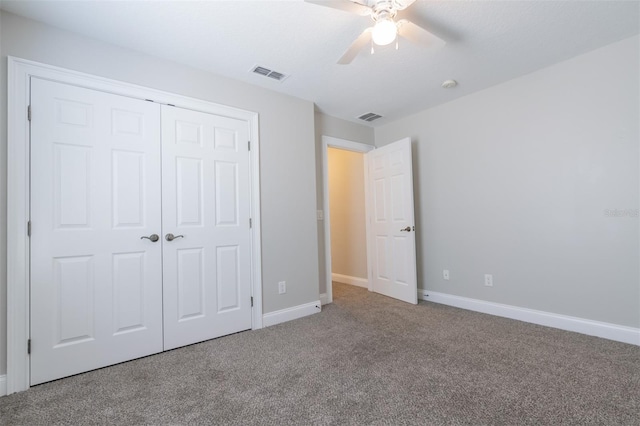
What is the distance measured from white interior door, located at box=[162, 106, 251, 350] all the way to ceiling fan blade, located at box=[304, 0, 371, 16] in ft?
4.99

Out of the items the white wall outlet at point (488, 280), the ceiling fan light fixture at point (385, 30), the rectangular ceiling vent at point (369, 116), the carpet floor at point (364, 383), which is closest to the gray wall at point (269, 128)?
the carpet floor at point (364, 383)

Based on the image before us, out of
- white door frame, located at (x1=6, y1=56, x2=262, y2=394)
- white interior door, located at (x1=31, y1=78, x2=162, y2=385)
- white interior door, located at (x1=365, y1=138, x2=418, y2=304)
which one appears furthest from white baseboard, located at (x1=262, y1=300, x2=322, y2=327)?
white door frame, located at (x1=6, y1=56, x2=262, y2=394)

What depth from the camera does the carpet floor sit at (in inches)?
59.2

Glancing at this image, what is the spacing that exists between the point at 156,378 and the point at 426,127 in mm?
3793

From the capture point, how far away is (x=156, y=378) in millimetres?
1928

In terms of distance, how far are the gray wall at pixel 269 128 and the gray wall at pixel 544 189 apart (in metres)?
1.63

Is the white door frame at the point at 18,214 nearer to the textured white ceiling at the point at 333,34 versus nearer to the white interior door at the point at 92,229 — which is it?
the white interior door at the point at 92,229

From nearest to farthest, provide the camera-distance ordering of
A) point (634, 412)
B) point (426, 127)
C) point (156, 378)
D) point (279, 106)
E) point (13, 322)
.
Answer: point (634, 412) < point (13, 322) < point (156, 378) < point (279, 106) < point (426, 127)

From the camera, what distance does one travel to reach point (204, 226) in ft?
8.51

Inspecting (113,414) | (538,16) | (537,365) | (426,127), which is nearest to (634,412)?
(537,365)

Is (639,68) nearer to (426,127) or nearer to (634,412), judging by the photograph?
(426,127)

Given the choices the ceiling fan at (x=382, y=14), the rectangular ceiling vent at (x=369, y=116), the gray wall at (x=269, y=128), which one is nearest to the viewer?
the ceiling fan at (x=382, y=14)

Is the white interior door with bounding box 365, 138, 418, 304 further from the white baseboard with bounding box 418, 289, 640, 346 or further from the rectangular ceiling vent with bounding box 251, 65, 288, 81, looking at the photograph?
the rectangular ceiling vent with bounding box 251, 65, 288, 81

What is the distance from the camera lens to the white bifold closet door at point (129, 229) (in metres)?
1.96
